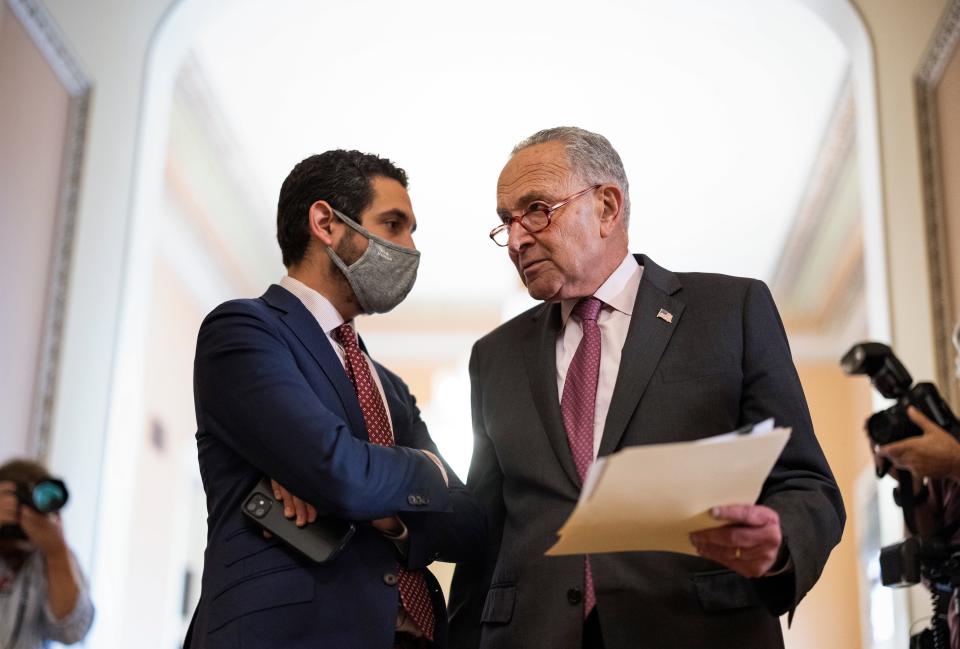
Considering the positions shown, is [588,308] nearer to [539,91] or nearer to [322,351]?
[322,351]

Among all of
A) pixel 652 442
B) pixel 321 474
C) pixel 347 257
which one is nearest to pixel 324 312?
pixel 347 257

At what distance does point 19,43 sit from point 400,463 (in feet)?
10.8

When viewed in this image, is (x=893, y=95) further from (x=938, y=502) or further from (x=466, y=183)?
(x=466, y=183)

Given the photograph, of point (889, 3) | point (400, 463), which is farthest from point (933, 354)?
point (400, 463)

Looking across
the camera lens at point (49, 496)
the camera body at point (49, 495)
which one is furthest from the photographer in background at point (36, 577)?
the camera lens at point (49, 496)

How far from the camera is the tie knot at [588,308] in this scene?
250 cm

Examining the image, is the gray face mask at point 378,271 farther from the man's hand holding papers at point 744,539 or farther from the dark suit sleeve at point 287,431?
the man's hand holding papers at point 744,539

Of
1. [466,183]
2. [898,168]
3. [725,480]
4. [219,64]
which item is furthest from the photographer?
[466,183]

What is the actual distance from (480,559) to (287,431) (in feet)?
1.76

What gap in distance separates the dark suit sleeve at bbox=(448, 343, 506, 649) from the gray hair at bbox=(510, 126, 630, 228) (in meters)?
0.53

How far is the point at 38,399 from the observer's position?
4.92 m

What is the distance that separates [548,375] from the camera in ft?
8.01

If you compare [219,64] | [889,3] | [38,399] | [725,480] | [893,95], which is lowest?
[725,480]

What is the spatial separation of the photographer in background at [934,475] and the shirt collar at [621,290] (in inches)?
30.6
